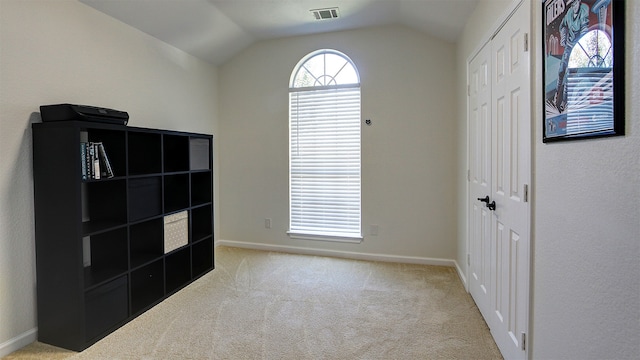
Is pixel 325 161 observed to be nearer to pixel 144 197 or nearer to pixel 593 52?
pixel 144 197

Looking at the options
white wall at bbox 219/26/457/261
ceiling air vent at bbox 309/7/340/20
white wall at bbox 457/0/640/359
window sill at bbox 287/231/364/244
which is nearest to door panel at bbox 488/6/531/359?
white wall at bbox 457/0/640/359

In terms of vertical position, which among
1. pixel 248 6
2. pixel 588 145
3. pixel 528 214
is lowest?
pixel 528 214

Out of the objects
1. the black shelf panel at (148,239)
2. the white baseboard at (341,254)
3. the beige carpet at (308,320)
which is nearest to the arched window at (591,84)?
the beige carpet at (308,320)

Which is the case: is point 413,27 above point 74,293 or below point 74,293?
above

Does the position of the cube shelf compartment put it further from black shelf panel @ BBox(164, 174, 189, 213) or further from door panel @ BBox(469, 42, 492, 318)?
door panel @ BBox(469, 42, 492, 318)

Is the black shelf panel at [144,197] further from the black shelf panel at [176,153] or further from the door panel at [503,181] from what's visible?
the door panel at [503,181]

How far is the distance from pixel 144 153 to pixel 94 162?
629 millimetres

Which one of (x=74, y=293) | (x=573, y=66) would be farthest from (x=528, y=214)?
(x=74, y=293)

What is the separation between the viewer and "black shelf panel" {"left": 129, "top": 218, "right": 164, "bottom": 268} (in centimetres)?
283

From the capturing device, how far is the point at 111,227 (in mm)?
2379

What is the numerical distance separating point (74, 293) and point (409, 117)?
11.2ft

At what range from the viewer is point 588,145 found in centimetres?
114

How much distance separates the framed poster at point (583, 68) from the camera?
38.9 inches

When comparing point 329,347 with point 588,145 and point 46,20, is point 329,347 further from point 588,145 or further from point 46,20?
point 46,20
